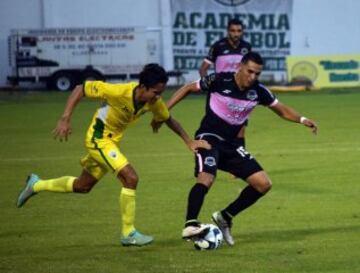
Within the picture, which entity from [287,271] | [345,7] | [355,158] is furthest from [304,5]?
[287,271]

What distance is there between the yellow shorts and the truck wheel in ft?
117

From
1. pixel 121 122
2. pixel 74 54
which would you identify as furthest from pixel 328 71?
pixel 121 122

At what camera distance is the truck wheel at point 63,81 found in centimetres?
4650

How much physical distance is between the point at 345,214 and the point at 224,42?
5.20 metres

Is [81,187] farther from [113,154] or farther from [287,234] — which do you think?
[287,234]

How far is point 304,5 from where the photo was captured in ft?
171

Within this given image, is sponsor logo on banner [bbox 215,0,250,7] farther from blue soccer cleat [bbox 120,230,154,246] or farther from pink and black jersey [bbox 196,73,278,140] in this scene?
blue soccer cleat [bbox 120,230,154,246]

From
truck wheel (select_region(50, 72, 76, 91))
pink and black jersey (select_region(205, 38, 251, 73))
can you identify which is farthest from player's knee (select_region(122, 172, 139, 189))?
truck wheel (select_region(50, 72, 76, 91))

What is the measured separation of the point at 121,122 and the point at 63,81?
119 feet

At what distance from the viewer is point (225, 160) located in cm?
1105

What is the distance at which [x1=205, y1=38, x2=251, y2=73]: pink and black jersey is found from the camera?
55.4 feet

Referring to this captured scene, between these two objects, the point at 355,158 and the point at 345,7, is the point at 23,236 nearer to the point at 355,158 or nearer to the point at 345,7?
the point at 355,158

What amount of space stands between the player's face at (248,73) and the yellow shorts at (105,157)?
4.53 feet

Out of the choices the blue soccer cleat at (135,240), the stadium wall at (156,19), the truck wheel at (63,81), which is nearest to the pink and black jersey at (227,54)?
the blue soccer cleat at (135,240)
